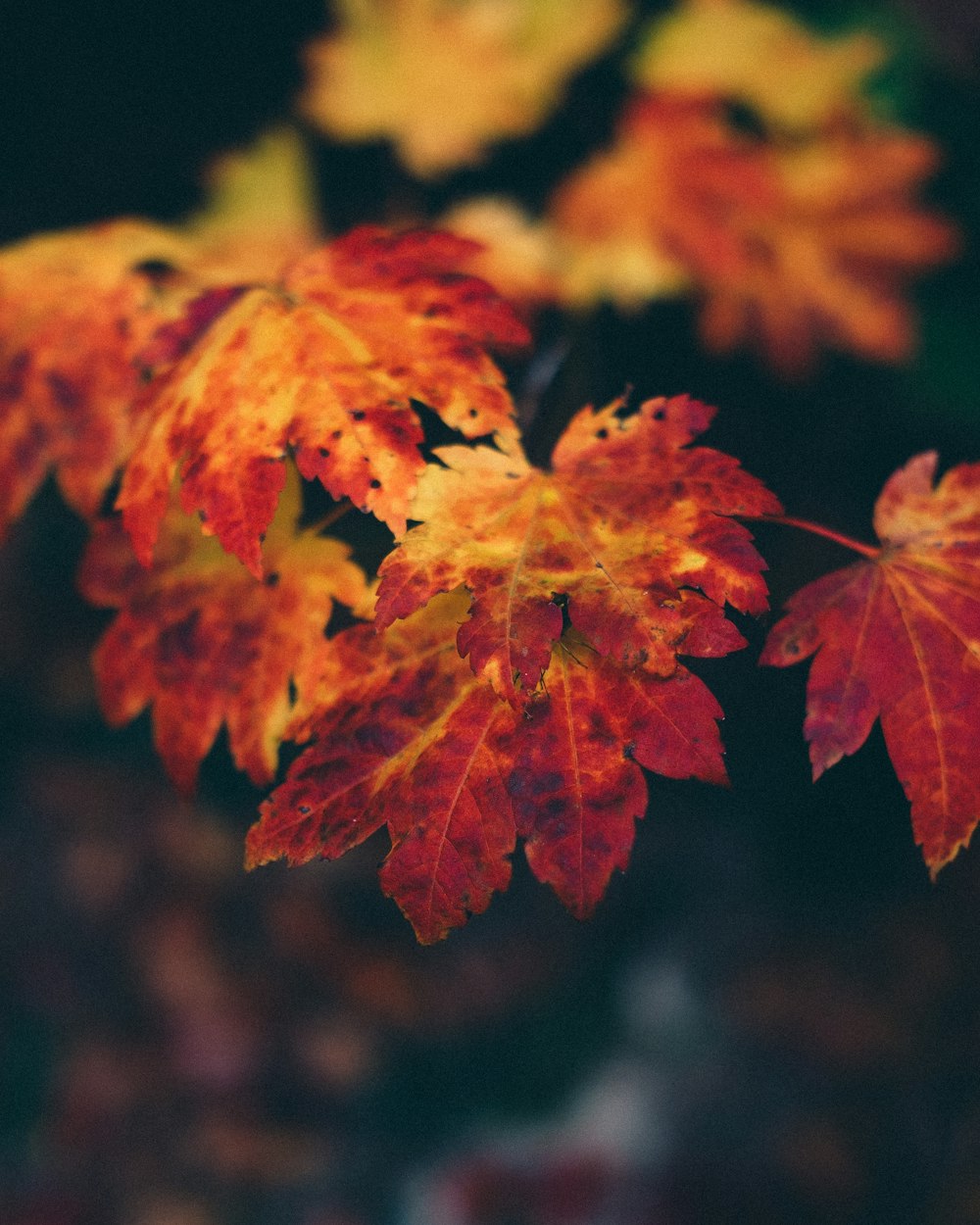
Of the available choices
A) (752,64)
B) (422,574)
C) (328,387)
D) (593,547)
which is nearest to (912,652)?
(593,547)

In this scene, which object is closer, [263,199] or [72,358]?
[72,358]

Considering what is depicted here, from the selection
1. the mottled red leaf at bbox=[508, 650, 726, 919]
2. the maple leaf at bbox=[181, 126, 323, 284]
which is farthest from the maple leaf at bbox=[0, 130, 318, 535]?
the mottled red leaf at bbox=[508, 650, 726, 919]

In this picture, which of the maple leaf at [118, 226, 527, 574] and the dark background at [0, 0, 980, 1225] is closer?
the maple leaf at [118, 226, 527, 574]

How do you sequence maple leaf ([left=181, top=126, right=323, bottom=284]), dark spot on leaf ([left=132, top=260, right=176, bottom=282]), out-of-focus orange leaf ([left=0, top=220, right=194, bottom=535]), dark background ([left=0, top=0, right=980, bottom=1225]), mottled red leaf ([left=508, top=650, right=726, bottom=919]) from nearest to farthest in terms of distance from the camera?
mottled red leaf ([left=508, top=650, right=726, bottom=919]) < out-of-focus orange leaf ([left=0, top=220, right=194, bottom=535]) < dark spot on leaf ([left=132, top=260, right=176, bottom=282]) < maple leaf ([left=181, top=126, right=323, bottom=284]) < dark background ([left=0, top=0, right=980, bottom=1225])

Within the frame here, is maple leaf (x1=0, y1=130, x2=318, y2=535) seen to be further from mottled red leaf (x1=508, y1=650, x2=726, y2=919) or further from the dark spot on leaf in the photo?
mottled red leaf (x1=508, y1=650, x2=726, y2=919)

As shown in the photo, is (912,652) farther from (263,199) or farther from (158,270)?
(263,199)
